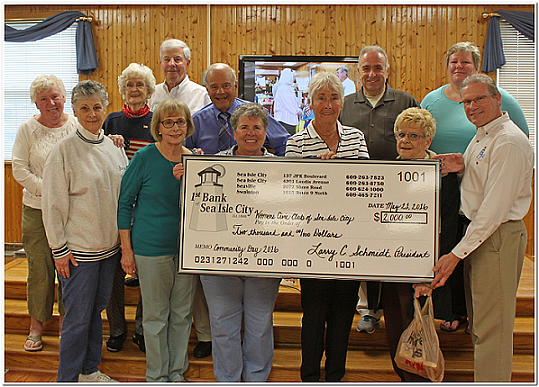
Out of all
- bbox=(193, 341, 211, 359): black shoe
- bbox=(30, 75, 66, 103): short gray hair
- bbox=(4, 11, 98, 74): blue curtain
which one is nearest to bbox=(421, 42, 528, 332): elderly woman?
bbox=(193, 341, 211, 359): black shoe

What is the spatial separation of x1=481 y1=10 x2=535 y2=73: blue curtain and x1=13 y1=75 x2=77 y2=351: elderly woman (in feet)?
15.6

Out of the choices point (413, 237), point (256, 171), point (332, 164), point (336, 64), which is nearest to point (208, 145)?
point (256, 171)

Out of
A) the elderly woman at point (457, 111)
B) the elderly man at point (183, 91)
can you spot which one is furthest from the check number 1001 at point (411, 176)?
the elderly man at point (183, 91)

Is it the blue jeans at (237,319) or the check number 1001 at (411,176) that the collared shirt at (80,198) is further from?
the check number 1001 at (411,176)

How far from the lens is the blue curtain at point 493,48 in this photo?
16.3ft

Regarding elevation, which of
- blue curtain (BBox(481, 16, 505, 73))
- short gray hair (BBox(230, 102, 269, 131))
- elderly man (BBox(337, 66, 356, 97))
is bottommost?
short gray hair (BBox(230, 102, 269, 131))

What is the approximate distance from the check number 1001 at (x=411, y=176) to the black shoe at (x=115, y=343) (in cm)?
203

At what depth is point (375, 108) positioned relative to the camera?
8.62 feet

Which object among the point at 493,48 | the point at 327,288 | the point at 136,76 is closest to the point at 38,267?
the point at 136,76

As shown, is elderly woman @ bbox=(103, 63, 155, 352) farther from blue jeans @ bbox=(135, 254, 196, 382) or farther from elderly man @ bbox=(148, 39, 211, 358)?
blue jeans @ bbox=(135, 254, 196, 382)

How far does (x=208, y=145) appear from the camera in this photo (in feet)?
8.24

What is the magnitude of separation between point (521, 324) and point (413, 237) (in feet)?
5.15

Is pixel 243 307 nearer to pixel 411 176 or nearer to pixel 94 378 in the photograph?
pixel 94 378

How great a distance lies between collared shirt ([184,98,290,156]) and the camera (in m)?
2.51
